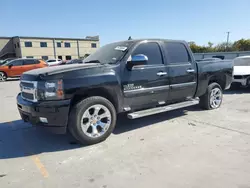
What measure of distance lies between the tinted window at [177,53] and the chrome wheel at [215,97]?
1.42 m

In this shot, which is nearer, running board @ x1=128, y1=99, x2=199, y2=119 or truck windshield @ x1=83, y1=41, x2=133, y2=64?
running board @ x1=128, y1=99, x2=199, y2=119

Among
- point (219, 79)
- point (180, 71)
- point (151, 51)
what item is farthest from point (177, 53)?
point (219, 79)

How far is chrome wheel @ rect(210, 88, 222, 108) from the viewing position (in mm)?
5910

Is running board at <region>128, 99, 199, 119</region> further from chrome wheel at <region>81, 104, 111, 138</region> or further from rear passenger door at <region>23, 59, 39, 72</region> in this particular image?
rear passenger door at <region>23, 59, 39, 72</region>

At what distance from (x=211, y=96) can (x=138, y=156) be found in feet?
11.7

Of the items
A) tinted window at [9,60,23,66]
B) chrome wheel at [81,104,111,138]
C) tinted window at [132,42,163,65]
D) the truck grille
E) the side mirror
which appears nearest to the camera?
the truck grille

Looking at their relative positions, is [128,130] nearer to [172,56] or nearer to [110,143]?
[110,143]

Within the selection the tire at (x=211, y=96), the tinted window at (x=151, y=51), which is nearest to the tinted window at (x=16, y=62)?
the tinted window at (x=151, y=51)

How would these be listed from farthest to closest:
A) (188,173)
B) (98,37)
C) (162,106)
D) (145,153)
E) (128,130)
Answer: (98,37)
(162,106)
(128,130)
(145,153)
(188,173)

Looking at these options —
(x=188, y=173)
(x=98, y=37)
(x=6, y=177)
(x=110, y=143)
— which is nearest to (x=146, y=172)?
(x=188, y=173)

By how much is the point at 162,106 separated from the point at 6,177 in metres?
3.33

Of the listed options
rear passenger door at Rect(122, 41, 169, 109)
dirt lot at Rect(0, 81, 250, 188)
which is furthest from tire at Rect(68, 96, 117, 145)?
rear passenger door at Rect(122, 41, 169, 109)

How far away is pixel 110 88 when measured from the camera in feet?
12.6

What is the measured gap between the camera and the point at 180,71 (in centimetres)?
490
